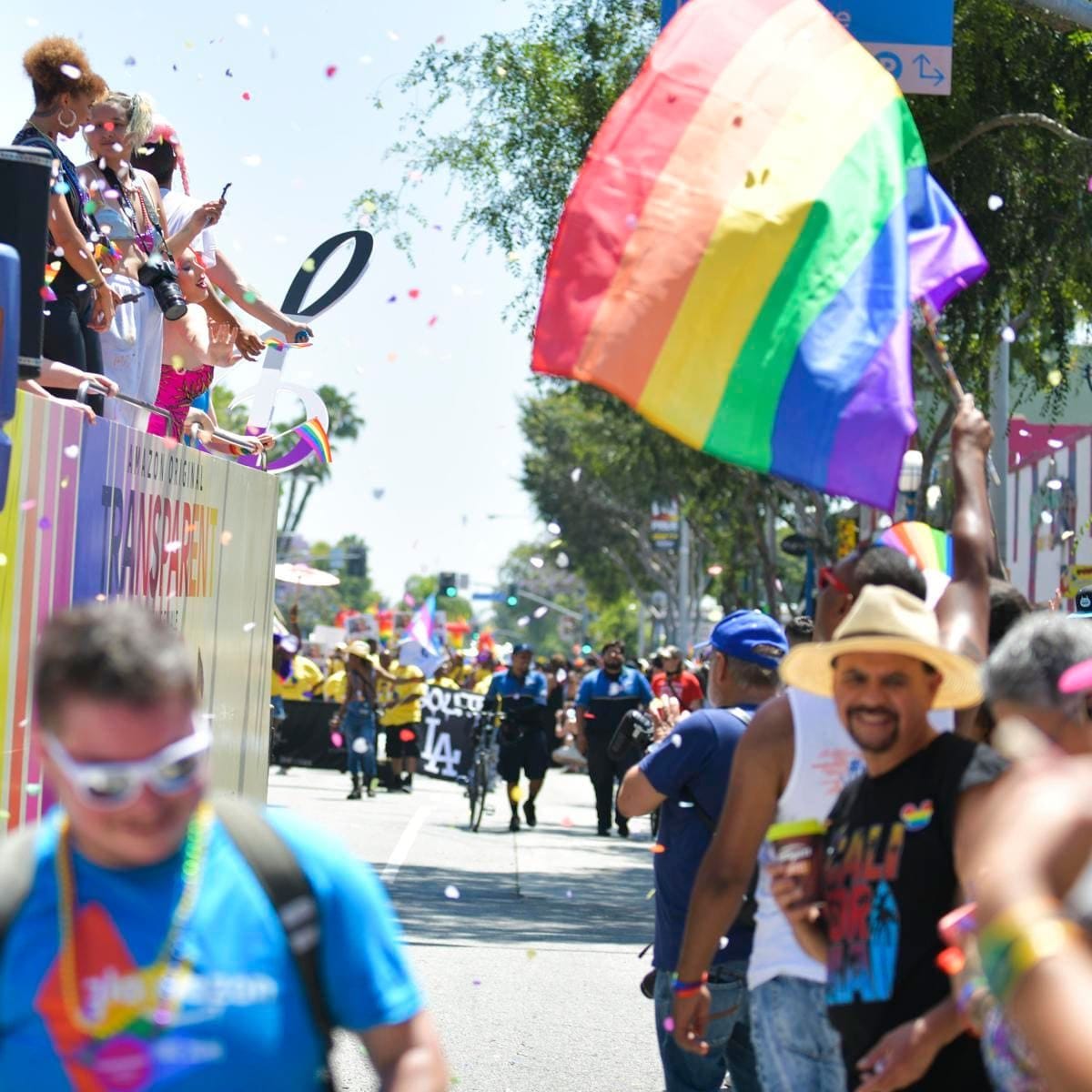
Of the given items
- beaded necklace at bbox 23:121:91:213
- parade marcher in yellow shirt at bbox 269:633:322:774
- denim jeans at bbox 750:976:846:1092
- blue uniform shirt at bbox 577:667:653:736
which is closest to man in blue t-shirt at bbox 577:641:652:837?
blue uniform shirt at bbox 577:667:653:736

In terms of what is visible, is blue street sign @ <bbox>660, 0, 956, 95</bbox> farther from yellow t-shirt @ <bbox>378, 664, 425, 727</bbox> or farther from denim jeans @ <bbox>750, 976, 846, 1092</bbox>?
yellow t-shirt @ <bbox>378, 664, 425, 727</bbox>

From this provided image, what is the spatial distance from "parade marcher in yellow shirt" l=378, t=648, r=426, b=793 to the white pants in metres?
20.3

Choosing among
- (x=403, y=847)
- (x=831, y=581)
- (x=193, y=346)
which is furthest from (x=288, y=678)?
(x=831, y=581)

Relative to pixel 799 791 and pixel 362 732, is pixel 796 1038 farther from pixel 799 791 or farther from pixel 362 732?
pixel 362 732

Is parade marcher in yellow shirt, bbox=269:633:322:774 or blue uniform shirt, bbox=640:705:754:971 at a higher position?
blue uniform shirt, bbox=640:705:754:971

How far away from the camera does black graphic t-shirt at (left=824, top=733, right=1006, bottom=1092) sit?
3887 mm

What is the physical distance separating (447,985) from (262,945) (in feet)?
28.1

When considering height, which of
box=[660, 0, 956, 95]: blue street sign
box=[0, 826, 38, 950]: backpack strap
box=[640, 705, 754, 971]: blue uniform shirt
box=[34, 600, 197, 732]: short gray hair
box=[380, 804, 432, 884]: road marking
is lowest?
box=[380, 804, 432, 884]: road marking

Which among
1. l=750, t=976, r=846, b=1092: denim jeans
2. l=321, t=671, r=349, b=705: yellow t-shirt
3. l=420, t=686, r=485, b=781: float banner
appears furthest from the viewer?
l=321, t=671, r=349, b=705: yellow t-shirt

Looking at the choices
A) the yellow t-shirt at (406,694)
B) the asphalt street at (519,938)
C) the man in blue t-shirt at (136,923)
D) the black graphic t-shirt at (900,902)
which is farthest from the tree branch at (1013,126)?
the yellow t-shirt at (406,694)

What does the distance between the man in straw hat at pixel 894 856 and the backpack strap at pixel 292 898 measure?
4.37ft

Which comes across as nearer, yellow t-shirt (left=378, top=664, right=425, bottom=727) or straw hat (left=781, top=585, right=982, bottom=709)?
straw hat (left=781, top=585, right=982, bottom=709)

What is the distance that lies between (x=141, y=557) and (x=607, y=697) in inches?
666

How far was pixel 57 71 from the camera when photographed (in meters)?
6.83
